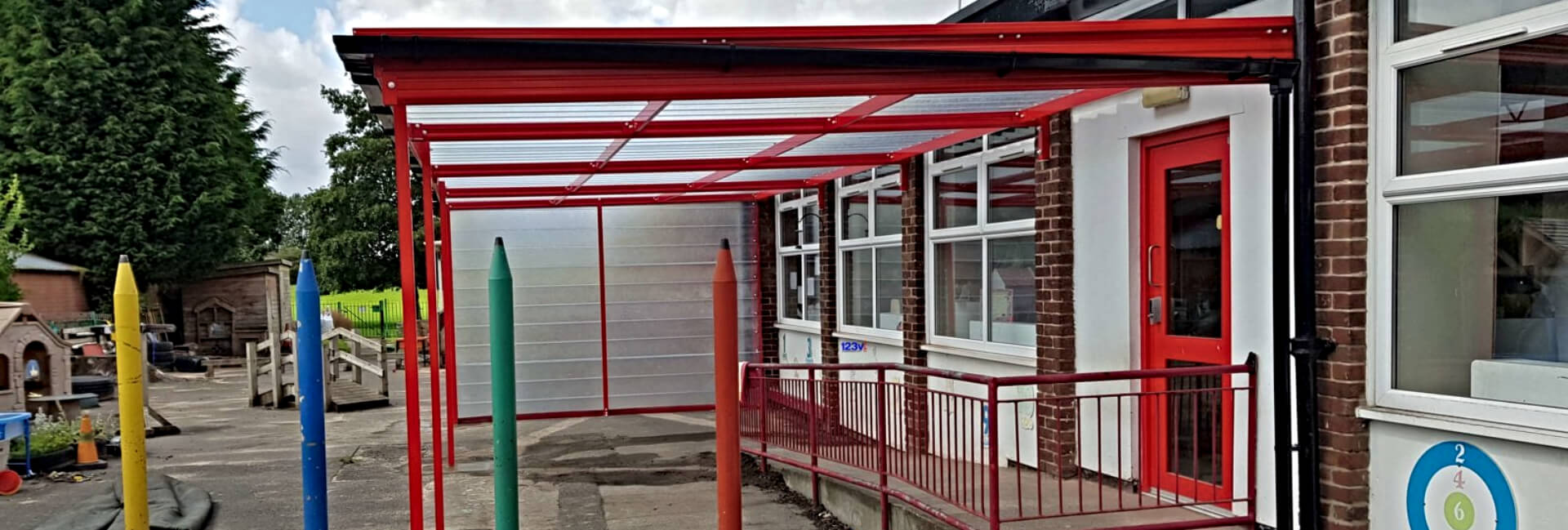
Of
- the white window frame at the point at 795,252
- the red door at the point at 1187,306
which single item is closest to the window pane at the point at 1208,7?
the red door at the point at 1187,306

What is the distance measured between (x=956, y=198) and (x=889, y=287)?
1.86 meters

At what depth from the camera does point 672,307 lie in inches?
531

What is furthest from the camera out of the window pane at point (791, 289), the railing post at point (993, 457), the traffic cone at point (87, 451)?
the window pane at point (791, 289)

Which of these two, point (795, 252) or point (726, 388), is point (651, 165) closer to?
point (795, 252)

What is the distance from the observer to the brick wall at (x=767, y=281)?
535 inches

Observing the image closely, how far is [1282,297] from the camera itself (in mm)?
4746

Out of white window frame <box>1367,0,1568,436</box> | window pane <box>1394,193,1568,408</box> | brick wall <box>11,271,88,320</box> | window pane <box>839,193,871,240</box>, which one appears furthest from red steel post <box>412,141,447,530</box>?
brick wall <box>11,271,88,320</box>

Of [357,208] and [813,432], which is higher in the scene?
[357,208]

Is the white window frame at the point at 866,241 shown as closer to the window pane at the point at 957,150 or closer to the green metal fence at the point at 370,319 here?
the window pane at the point at 957,150

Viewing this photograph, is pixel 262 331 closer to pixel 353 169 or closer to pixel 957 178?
pixel 353 169

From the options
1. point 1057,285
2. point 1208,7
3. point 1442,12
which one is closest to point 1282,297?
point 1442,12

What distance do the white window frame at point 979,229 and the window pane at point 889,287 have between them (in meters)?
0.82

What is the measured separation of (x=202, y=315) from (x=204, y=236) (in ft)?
7.40

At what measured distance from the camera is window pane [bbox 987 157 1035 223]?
7.42m
